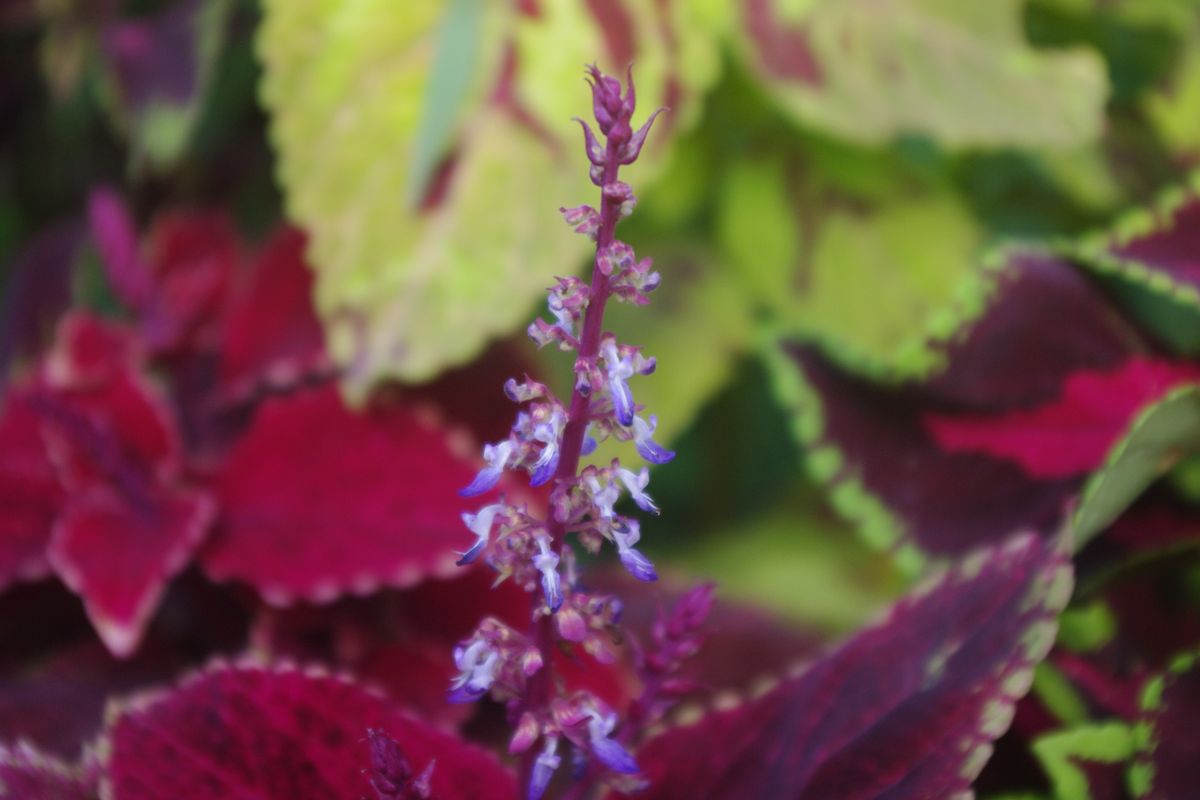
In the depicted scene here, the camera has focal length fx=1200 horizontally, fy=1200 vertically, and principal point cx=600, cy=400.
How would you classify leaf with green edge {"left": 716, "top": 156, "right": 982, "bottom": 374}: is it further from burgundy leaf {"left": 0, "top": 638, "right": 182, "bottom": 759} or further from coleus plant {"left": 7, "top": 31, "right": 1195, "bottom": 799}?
burgundy leaf {"left": 0, "top": 638, "right": 182, "bottom": 759}

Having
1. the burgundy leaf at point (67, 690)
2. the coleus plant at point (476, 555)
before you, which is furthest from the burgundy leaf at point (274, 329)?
the burgundy leaf at point (67, 690)

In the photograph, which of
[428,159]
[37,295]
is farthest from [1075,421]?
[37,295]

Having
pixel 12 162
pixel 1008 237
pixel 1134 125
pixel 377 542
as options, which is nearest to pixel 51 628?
pixel 377 542

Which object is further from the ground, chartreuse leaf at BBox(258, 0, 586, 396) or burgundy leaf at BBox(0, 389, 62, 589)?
chartreuse leaf at BBox(258, 0, 586, 396)

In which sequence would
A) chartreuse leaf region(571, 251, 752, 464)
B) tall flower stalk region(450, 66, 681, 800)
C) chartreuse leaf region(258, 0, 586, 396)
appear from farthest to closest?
chartreuse leaf region(571, 251, 752, 464)
chartreuse leaf region(258, 0, 586, 396)
tall flower stalk region(450, 66, 681, 800)

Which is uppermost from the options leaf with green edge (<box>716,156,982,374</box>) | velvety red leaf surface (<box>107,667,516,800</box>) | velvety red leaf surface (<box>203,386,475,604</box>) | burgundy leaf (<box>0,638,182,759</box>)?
leaf with green edge (<box>716,156,982,374</box>)

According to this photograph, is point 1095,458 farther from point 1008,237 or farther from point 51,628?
point 51,628

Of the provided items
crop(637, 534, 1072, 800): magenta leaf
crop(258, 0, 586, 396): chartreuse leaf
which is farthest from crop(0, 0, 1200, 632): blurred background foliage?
crop(637, 534, 1072, 800): magenta leaf

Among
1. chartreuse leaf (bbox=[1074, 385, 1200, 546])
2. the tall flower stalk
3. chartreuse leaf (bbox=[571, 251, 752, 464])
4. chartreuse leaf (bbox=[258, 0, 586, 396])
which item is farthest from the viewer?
chartreuse leaf (bbox=[571, 251, 752, 464])

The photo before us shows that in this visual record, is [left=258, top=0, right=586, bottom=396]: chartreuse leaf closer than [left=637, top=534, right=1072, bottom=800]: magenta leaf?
No
